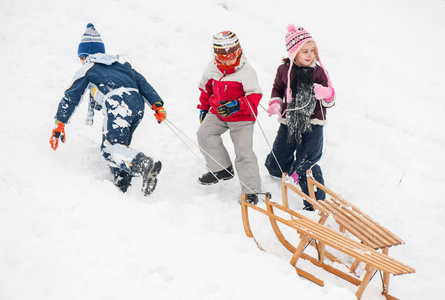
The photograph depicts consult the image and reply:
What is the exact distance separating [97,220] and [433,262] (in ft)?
10.7

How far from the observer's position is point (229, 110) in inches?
149

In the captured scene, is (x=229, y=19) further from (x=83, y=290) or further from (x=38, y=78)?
(x=83, y=290)

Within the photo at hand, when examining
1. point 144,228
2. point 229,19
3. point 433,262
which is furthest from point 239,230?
point 229,19

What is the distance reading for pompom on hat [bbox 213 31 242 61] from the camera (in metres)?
3.64

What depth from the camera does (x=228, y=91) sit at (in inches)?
153

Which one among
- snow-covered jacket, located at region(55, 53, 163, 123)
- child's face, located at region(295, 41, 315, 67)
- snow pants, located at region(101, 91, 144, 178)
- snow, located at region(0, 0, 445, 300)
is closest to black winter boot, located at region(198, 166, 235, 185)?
snow, located at region(0, 0, 445, 300)

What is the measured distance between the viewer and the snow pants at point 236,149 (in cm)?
400

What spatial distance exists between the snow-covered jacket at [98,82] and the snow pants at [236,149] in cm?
86

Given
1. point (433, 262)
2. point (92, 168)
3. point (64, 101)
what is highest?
point (64, 101)

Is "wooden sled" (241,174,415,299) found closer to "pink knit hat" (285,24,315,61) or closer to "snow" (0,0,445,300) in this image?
"snow" (0,0,445,300)

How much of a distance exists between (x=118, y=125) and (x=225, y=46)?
135 centimetres

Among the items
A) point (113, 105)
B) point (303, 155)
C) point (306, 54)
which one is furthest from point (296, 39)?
point (113, 105)

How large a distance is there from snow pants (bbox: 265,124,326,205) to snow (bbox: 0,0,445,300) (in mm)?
267

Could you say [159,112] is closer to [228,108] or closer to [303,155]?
[228,108]
